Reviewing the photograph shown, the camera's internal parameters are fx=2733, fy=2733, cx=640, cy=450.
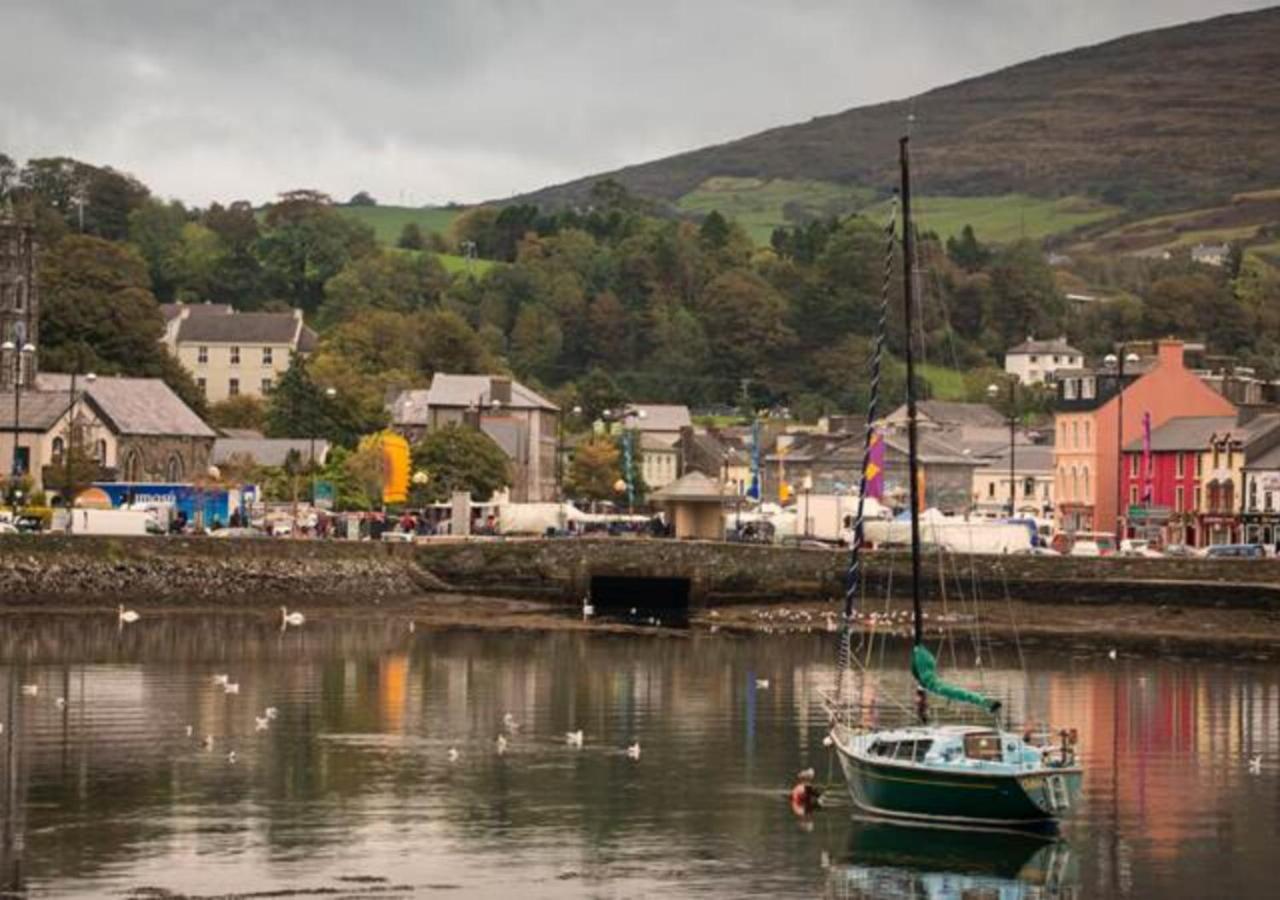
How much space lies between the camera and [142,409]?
129m

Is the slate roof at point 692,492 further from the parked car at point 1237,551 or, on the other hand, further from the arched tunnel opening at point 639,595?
the parked car at point 1237,551

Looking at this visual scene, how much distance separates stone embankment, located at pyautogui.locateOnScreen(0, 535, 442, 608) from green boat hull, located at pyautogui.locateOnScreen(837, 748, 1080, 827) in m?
48.7

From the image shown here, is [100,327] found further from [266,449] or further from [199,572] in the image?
[199,572]

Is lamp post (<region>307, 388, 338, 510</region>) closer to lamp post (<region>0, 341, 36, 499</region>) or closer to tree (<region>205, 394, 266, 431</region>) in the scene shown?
tree (<region>205, 394, 266, 431</region>)

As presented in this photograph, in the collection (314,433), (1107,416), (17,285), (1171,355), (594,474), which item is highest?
(17,285)

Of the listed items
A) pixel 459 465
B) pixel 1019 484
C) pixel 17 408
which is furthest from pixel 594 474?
pixel 17 408

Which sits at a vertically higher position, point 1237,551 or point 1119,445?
point 1119,445

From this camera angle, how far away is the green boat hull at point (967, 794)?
46031 millimetres

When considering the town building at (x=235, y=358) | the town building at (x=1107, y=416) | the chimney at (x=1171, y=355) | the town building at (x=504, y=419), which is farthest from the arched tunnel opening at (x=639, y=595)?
the town building at (x=235, y=358)

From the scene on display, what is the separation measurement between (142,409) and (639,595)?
3642 cm

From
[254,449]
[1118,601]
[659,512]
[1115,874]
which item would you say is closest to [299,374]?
[254,449]

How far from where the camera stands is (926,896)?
137 ft

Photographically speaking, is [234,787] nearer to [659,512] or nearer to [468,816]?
[468,816]

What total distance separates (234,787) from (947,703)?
814 inches
